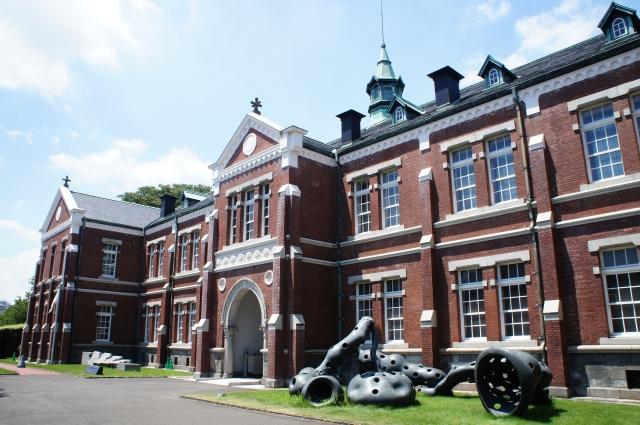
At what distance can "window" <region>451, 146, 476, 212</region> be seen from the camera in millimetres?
17484

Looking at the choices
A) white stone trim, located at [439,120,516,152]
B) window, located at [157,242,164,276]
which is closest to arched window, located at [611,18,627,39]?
white stone trim, located at [439,120,516,152]

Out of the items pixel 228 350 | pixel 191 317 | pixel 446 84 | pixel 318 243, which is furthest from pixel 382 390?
pixel 191 317

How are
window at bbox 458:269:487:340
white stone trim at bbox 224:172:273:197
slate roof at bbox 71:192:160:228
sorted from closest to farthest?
window at bbox 458:269:487:340, white stone trim at bbox 224:172:273:197, slate roof at bbox 71:192:160:228

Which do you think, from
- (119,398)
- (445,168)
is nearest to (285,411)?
(119,398)

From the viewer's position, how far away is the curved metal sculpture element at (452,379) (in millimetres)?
13273

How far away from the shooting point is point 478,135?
17281 mm

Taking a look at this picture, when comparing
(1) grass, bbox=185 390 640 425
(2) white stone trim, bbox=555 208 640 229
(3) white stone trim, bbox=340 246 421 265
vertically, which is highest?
(2) white stone trim, bbox=555 208 640 229

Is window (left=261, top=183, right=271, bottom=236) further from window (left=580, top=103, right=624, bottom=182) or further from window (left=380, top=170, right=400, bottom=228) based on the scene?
window (left=580, top=103, right=624, bottom=182)

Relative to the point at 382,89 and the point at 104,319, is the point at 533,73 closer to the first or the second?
the point at 382,89

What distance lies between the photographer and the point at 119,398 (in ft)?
49.3

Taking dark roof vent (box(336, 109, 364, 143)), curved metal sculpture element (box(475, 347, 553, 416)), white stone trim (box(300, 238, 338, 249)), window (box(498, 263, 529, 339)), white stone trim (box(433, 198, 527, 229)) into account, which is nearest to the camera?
curved metal sculpture element (box(475, 347, 553, 416))

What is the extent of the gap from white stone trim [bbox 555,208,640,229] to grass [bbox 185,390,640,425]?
488cm

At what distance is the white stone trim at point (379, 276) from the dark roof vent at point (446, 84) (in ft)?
23.0

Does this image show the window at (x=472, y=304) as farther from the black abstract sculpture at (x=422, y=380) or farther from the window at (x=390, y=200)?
the window at (x=390, y=200)
